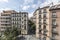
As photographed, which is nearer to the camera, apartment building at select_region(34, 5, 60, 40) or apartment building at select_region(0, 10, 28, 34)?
apartment building at select_region(34, 5, 60, 40)

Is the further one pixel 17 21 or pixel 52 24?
pixel 17 21

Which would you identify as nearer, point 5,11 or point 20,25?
point 20,25

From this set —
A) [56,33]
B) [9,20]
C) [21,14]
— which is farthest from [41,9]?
[9,20]

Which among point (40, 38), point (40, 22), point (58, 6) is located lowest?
point (40, 38)

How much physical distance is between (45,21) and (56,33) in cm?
738

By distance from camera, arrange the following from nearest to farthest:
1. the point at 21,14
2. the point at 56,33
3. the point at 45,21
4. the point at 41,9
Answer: the point at 56,33
the point at 45,21
the point at 41,9
the point at 21,14

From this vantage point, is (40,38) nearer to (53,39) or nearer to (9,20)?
(53,39)

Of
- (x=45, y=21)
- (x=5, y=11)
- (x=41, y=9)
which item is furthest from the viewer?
(x=5, y=11)

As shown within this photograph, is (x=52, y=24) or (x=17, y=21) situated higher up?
(x=17, y=21)

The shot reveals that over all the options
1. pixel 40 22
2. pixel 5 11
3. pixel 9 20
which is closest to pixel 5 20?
pixel 9 20

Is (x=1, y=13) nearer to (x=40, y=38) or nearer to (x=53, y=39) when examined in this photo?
(x=40, y=38)

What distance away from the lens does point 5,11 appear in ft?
270

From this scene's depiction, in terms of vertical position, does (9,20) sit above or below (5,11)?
below

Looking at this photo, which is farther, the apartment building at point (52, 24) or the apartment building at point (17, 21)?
the apartment building at point (17, 21)
